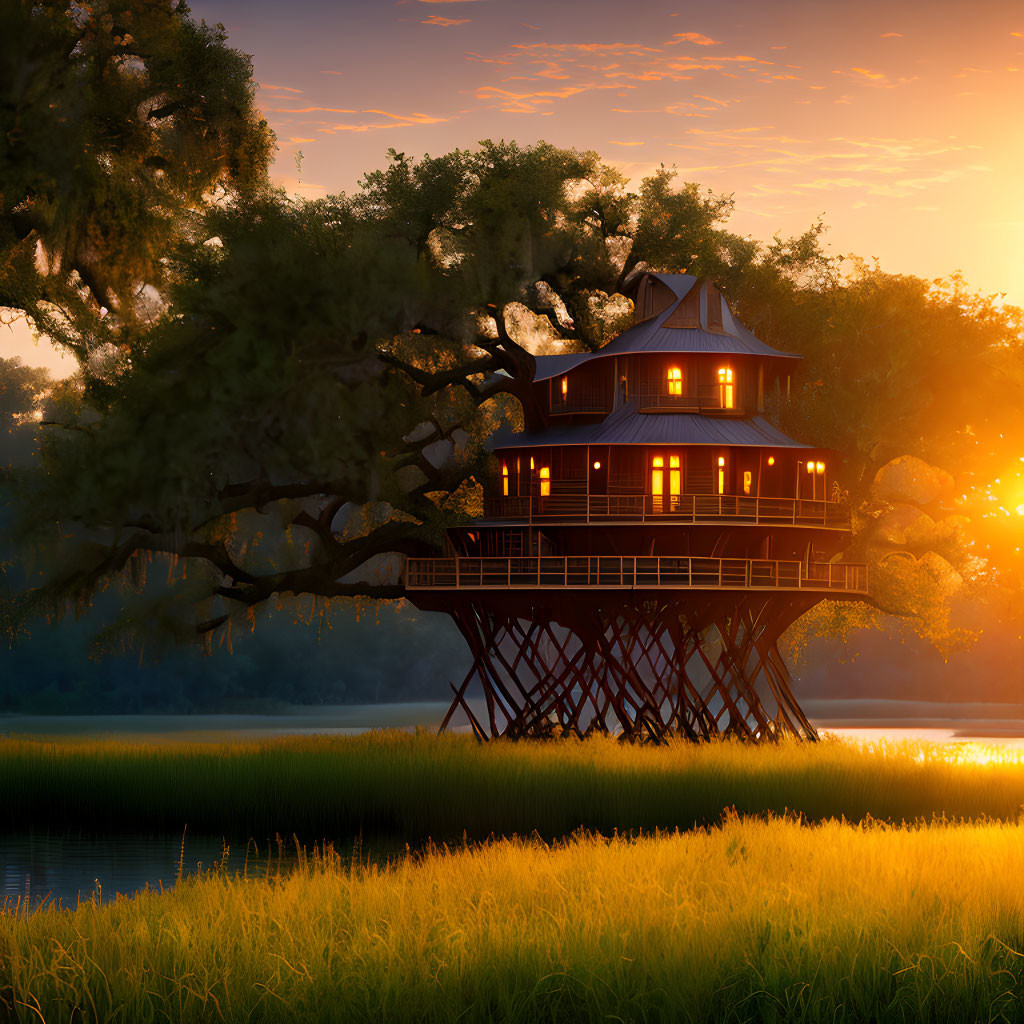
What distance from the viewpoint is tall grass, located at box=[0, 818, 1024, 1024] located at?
15398 mm

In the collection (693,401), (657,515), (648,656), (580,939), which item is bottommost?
(580,939)

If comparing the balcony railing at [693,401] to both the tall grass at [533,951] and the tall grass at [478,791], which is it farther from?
the tall grass at [533,951]

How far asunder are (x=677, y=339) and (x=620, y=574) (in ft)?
29.8

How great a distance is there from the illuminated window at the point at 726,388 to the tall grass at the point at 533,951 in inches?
1240

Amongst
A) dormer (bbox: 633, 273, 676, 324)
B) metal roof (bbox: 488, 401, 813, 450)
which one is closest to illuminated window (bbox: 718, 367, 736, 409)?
metal roof (bbox: 488, 401, 813, 450)

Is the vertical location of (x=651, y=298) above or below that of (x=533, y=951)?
above

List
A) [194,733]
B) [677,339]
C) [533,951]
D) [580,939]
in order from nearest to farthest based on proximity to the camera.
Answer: [533,951], [580,939], [677,339], [194,733]

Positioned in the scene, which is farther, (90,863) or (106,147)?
(106,147)

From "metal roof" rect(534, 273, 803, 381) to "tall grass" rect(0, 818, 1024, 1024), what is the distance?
3149cm

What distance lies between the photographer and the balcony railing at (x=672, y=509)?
48594mm

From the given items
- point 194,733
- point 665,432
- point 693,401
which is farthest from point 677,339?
point 194,733

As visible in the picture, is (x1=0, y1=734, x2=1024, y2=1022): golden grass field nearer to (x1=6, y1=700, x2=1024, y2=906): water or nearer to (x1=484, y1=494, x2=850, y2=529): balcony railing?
(x1=6, y1=700, x2=1024, y2=906): water

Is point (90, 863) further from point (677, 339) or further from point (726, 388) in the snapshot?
point (726, 388)

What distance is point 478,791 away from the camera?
3775 cm
